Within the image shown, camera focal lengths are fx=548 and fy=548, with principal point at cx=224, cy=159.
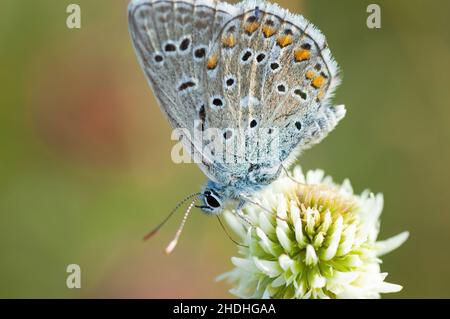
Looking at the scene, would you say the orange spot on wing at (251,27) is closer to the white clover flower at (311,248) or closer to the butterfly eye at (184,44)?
the butterfly eye at (184,44)

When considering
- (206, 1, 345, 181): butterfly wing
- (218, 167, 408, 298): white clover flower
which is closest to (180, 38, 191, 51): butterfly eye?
(206, 1, 345, 181): butterfly wing

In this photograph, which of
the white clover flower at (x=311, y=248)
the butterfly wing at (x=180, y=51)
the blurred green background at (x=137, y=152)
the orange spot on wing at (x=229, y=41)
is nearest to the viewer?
the white clover flower at (x=311, y=248)

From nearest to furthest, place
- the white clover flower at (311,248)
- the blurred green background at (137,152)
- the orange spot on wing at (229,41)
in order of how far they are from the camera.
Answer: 1. the white clover flower at (311,248)
2. the orange spot on wing at (229,41)
3. the blurred green background at (137,152)

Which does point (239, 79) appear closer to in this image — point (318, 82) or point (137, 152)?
point (318, 82)

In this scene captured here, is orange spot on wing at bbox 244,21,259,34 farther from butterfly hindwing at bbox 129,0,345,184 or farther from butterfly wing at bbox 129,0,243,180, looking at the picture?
butterfly wing at bbox 129,0,243,180

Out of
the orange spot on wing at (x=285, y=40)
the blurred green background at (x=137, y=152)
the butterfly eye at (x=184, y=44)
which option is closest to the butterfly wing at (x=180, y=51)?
the butterfly eye at (x=184, y=44)
